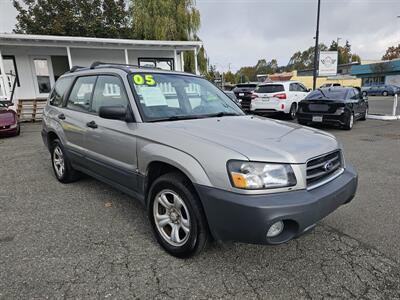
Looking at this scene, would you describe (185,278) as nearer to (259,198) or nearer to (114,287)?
(114,287)

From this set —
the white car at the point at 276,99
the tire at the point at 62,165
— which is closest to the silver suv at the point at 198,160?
the tire at the point at 62,165

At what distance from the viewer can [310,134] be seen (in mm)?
2818

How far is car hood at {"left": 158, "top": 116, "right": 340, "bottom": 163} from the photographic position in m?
2.20

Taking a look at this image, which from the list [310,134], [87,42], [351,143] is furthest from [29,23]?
[310,134]

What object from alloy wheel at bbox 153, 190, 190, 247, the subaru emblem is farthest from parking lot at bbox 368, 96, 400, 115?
alloy wheel at bbox 153, 190, 190, 247

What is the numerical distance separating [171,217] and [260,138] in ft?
3.57

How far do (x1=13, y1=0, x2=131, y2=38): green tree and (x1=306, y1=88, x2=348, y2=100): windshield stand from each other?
17.9 meters

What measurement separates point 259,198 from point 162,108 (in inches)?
60.1

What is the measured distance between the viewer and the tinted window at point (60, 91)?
438 centimetres

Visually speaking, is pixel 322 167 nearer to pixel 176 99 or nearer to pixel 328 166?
pixel 328 166

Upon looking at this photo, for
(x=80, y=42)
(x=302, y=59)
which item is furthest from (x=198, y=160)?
(x=302, y=59)

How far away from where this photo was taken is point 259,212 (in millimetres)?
2002

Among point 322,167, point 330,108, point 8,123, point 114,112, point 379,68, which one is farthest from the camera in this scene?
point 379,68

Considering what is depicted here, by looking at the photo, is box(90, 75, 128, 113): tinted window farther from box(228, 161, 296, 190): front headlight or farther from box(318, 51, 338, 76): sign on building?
box(318, 51, 338, 76): sign on building
